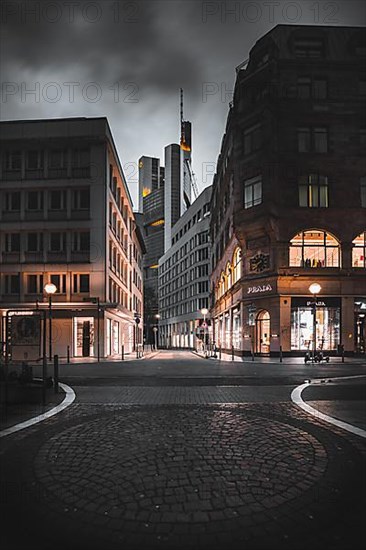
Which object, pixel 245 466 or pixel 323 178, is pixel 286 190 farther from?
pixel 245 466

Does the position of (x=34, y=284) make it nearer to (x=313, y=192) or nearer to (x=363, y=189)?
(x=313, y=192)

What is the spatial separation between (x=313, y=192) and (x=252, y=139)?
6955mm

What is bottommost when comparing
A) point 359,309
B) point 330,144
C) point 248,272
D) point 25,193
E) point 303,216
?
point 359,309

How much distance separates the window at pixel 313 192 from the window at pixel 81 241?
18468mm

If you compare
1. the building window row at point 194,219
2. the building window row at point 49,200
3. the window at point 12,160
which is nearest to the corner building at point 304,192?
the building window row at point 49,200

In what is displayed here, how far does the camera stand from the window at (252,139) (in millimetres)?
38406

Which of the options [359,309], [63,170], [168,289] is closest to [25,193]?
[63,170]

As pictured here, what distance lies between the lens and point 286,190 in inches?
1467

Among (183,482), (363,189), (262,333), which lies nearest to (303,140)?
(363,189)

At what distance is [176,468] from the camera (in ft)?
18.9

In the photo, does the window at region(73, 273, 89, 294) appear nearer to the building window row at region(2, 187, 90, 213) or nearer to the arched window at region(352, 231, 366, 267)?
the building window row at region(2, 187, 90, 213)

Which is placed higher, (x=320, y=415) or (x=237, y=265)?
(x=237, y=265)

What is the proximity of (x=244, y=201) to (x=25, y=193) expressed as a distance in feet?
63.8

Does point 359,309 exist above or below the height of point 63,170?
below
